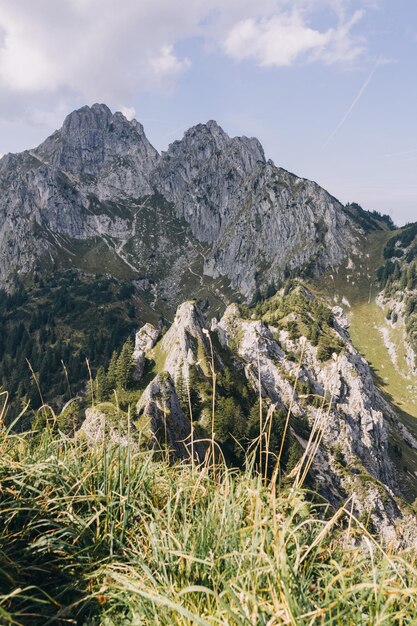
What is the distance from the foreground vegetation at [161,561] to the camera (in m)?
3.15

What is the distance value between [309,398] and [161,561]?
93.1m

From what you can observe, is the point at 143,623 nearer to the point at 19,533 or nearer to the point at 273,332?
the point at 19,533

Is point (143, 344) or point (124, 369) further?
point (143, 344)

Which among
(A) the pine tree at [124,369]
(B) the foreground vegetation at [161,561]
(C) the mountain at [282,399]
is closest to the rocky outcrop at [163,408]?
(C) the mountain at [282,399]

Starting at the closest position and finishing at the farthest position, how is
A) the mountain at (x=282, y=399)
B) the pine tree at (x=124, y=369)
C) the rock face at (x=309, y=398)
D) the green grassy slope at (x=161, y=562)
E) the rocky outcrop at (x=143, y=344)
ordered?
the green grassy slope at (x=161, y=562)
the mountain at (x=282, y=399)
the rock face at (x=309, y=398)
the pine tree at (x=124, y=369)
the rocky outcrop at (x=143, y=344)

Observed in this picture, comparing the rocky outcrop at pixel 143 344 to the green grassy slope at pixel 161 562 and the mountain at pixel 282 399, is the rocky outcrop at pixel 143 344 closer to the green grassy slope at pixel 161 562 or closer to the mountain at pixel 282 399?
the mountain at pixel 282 399

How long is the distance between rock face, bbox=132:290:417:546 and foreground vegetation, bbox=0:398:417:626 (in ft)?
151

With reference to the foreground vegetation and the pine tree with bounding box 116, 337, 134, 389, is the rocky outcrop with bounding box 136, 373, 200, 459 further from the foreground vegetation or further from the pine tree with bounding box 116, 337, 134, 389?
the foreground vegetation

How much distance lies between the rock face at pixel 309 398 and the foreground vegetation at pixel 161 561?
151 feet

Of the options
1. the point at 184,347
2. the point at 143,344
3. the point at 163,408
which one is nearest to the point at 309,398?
the point at 184,347

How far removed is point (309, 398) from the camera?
91.6 meters

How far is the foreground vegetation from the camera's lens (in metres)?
3.15

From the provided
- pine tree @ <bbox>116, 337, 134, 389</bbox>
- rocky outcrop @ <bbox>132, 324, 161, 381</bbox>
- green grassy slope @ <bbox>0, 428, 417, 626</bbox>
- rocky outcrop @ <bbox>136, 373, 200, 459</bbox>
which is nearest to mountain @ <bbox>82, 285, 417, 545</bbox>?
rocky outcrop @ <bbox>136, 373, 200, 459</bbox>

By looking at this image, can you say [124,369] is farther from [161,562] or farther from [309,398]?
[161,562]
